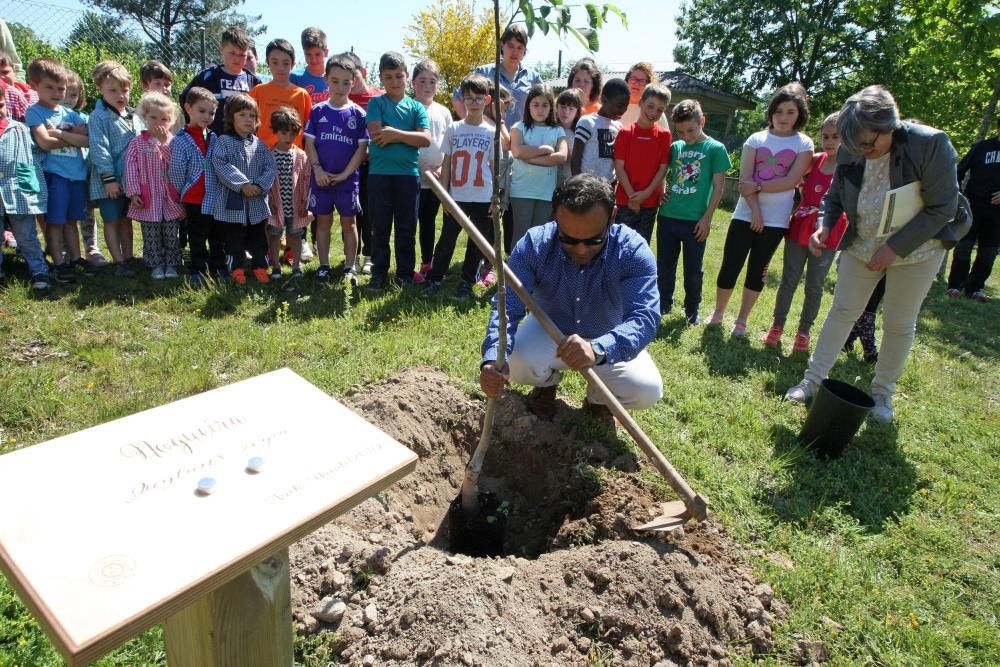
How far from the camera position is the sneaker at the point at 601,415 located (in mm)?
→ 3568

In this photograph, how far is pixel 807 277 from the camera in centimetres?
514

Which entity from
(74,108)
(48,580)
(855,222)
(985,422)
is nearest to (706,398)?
(855,222)

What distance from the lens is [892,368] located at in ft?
13.0

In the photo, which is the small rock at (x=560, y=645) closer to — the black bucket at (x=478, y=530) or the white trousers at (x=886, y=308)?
the black bucket at (x=478, y=530)

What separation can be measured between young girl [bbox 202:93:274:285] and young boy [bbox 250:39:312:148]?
345 mm

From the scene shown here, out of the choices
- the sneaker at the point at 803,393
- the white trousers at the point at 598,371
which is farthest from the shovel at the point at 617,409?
the sneaker at the point at 803,393

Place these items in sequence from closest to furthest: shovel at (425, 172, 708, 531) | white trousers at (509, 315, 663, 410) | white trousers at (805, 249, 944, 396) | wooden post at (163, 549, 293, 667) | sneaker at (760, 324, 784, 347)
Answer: wooden post at (163, 549, 293, 667) < shovel at (425, 172, 708, 531) < white trousers at (509, 315, 663, 410) < white trousers at (805, 249, 944, 396) < sneaker at (760, 324, 784, 347)

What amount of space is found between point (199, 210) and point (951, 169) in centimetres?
584

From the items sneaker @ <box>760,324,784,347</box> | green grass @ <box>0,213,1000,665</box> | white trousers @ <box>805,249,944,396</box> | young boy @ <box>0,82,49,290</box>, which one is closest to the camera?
green grass @ <box>0,213,1000,665</box>

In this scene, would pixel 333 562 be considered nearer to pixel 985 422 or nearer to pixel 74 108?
pixel 985 422

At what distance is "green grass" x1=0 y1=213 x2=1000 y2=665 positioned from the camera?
2434 millimetres

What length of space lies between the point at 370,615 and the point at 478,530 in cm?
86

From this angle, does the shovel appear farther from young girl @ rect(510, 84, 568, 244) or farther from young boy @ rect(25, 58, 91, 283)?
young boy @ rect(25, 58, 91, 283)

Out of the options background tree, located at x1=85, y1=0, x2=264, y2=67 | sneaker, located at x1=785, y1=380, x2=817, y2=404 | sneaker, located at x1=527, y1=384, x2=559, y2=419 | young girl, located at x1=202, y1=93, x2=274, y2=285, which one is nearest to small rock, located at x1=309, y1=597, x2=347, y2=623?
sneaker, located at x1=527, y1=384, x2=559, y2=419
